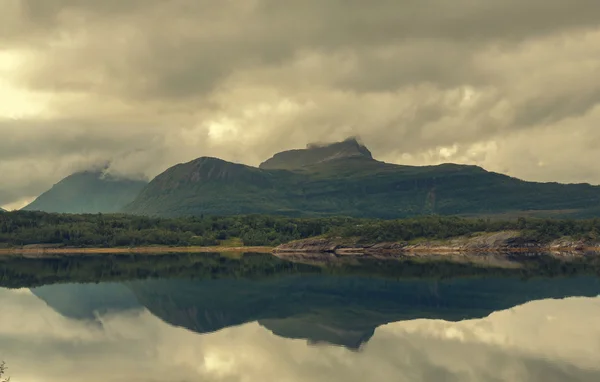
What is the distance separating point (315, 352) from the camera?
56438 mm

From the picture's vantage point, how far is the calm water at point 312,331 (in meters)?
48.5

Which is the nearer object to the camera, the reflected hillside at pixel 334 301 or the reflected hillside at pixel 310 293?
the reflected hillside at pixel 334 301

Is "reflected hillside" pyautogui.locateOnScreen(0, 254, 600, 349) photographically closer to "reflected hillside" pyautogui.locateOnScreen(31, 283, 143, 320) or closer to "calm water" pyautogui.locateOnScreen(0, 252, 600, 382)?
"reflected hillside" pyautogui.locateOnScreen(31, 283, 143, 320)

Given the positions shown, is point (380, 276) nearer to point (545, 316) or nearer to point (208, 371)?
point (545, 316)

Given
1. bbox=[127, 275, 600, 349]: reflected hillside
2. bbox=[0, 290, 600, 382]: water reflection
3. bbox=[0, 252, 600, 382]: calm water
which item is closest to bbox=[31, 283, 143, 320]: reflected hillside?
bbox=[0, 252, 600, 382]: calm water

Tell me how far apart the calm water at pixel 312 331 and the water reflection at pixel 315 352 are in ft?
0.47

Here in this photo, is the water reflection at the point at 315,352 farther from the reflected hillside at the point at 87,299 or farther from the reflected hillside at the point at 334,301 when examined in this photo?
the reflected hillside at the point at 87,299

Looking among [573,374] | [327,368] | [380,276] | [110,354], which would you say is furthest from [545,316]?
[380,276]

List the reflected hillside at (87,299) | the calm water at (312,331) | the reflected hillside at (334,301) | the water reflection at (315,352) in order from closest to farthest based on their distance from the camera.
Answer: the water reflection at (315,352), the calm water at (312,331), the reflected hillside at (334,301), the reflected hillside at (87,299)

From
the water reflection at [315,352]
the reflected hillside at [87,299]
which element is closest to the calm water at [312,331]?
the water reflection at [315,352]

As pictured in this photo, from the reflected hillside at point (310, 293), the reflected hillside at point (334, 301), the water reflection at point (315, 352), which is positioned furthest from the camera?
the reflected hillside at point (310, 293)

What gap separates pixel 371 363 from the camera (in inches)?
1983

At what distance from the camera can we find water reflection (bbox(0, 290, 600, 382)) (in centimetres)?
4712

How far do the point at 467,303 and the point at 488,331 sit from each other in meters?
23.2
